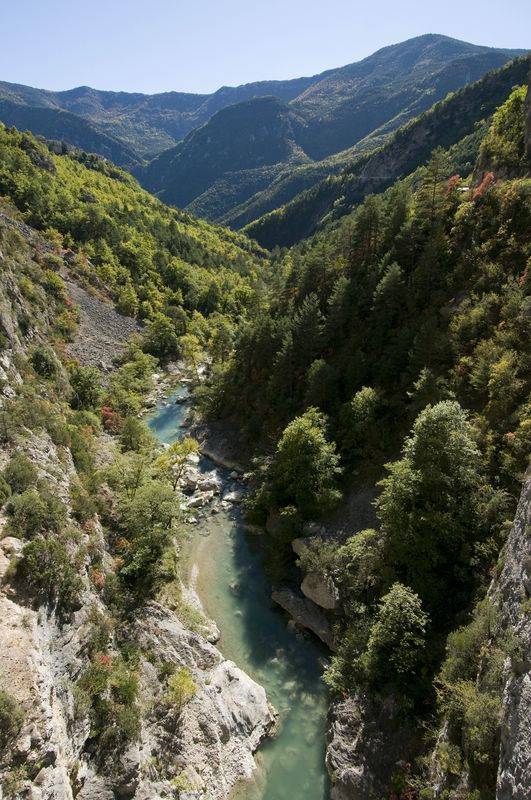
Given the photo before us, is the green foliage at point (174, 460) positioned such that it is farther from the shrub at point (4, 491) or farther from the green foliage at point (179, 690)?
the green foliage at point (179, 690)

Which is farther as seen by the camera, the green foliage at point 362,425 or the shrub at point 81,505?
the green foliage at point 362,425

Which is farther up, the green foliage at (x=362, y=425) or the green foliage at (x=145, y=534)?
the green foliage at (x=362, y=425)

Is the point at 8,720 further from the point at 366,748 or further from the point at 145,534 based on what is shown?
the point at 366,748

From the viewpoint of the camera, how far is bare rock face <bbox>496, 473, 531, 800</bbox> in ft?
44.1

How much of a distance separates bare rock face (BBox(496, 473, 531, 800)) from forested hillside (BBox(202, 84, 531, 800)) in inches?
28.4

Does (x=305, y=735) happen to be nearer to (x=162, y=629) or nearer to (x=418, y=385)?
(x=162, y=629)

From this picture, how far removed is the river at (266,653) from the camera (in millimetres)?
22906

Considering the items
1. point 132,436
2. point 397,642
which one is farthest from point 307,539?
point 132,436

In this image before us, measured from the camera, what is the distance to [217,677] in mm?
25891

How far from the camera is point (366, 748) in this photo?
873 inches

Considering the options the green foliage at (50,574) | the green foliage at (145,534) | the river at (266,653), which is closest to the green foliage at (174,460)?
the river at (266,653)

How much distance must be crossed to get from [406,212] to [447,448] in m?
29.7

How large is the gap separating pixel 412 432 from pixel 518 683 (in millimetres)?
15812

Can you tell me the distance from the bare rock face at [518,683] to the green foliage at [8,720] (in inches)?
642
